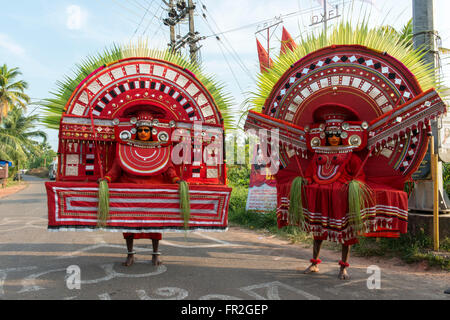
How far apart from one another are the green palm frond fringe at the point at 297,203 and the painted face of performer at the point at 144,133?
1825mm

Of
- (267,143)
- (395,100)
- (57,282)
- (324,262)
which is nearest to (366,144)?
(395,100)

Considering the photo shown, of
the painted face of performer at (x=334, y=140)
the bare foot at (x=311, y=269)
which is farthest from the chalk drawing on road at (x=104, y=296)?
the painted face of performer at (x=334, y=140)

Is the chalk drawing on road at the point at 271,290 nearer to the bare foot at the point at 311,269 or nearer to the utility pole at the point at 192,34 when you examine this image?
the bare foot at the point at 311,269

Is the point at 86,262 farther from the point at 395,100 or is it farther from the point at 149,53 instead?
the point at 395,100

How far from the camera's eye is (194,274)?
397 centimetres

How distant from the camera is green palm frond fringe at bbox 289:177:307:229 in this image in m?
3.87

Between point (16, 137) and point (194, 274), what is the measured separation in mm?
32484

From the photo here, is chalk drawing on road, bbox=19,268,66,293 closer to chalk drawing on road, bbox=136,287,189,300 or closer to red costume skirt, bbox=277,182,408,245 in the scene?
chalk drawing on road, bbox=136,287,189,300

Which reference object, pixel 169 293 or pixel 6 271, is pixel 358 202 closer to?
pixel 169 293

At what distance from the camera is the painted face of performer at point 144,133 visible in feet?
12.9

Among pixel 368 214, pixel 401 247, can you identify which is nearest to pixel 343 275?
pixel 368 214

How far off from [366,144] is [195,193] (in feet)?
6.76

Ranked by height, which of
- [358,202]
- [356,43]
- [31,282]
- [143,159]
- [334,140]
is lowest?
→ [31,282]

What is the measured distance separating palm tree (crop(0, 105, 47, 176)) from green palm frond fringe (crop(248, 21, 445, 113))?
28.4 m
